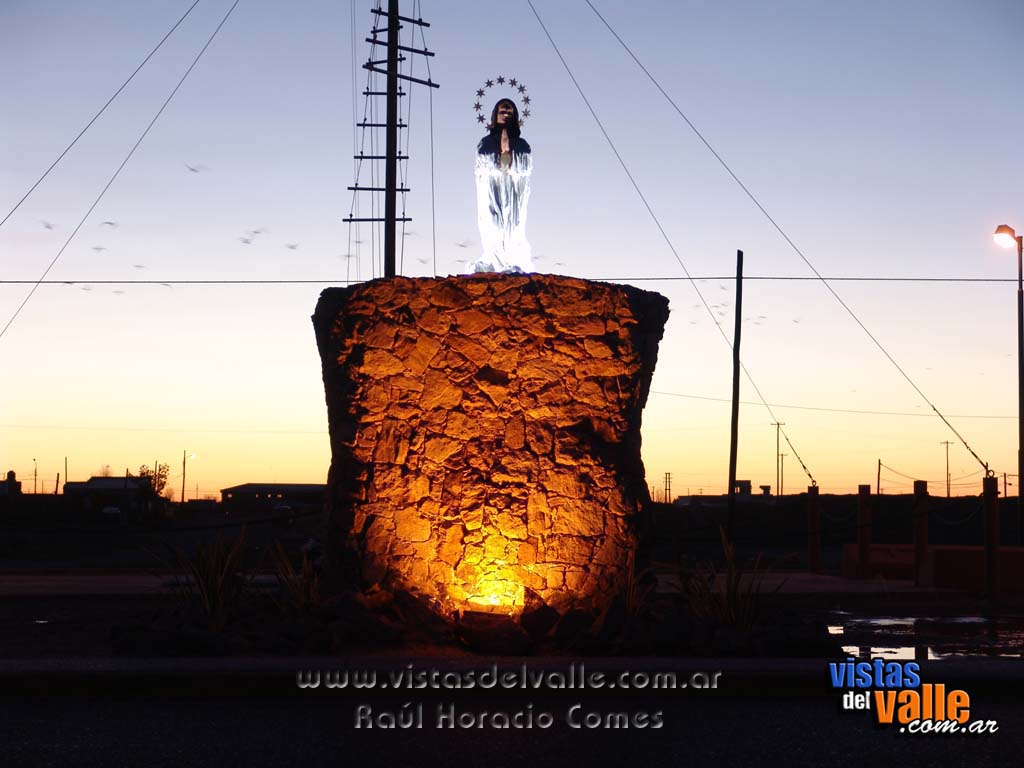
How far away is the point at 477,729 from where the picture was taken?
7.55 metres

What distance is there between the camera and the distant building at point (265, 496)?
80000mm

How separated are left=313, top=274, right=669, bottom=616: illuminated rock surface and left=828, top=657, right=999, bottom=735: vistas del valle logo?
9.00 ft

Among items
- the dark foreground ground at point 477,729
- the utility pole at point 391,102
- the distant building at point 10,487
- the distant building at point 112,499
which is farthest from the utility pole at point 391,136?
the distant building at point 10,487

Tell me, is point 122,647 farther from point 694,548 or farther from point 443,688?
point 694,548

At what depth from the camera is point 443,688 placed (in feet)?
27.2

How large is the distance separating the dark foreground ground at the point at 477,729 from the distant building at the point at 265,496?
66051 mm

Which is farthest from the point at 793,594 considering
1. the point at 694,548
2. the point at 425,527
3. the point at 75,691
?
the point at 694,548

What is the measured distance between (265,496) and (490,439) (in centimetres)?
8874

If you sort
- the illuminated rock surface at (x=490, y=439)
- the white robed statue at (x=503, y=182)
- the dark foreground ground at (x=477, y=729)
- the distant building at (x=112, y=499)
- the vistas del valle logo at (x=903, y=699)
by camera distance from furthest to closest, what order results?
the distant building at (x=112, y=499), the white robed statue at (x=503, y=182), the illuminated rock surface at (x=490, y=439), the vistas del valle logo at (x=903, y=699), the dark foreground ground at (x=477, y=729)

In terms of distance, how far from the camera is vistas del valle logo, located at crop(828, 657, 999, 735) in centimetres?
764

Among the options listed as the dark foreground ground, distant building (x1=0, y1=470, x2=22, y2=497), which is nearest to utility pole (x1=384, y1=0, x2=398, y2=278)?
the dark foreground ground

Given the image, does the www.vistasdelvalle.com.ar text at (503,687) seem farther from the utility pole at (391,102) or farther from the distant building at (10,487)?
the distant building at (10,487)

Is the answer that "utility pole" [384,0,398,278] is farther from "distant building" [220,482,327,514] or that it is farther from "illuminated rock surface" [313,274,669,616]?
"distant building" [220,482,327,514]

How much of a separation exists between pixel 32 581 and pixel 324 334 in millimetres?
10290
